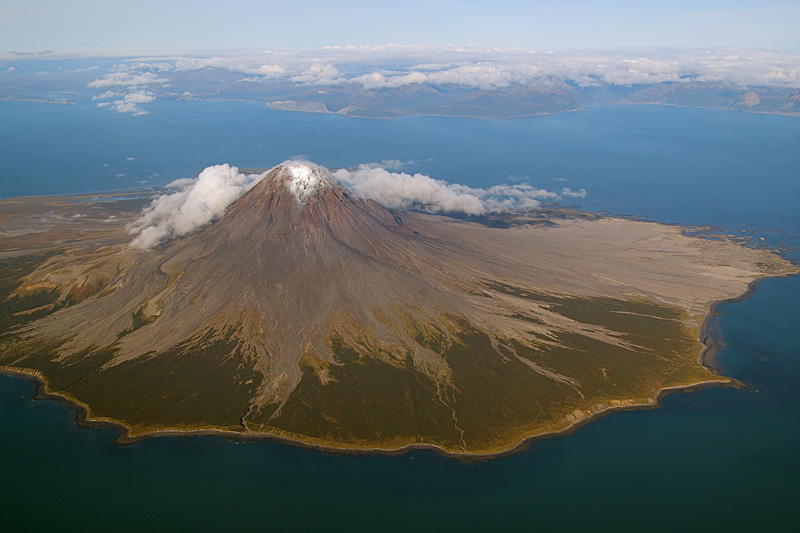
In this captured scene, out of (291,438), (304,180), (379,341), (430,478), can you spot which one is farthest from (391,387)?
(304,180)

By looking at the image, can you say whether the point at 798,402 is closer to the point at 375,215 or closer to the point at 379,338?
the point at 379,338

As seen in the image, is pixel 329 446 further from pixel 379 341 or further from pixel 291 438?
pixel 379 341

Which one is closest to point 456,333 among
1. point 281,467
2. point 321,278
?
point 321,278

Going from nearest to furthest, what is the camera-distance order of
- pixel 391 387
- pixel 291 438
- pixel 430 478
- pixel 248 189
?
pixel 430 478 → pixel 291 438 → pixel 391 387 → pixel 248 189

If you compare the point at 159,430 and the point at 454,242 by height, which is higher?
the point at 454,242

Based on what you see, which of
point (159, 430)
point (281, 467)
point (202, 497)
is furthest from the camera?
point (159, 430)

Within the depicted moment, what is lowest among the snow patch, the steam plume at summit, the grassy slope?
the grassy slope

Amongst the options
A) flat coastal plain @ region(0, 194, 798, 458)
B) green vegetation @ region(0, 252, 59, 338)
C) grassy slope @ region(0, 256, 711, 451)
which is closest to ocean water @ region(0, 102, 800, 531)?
flat coastal plain @ region(0, 194, 798, 458)

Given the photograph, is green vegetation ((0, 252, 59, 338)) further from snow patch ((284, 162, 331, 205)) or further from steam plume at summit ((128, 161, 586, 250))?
snow patch ((284, 162, 331, 205))
